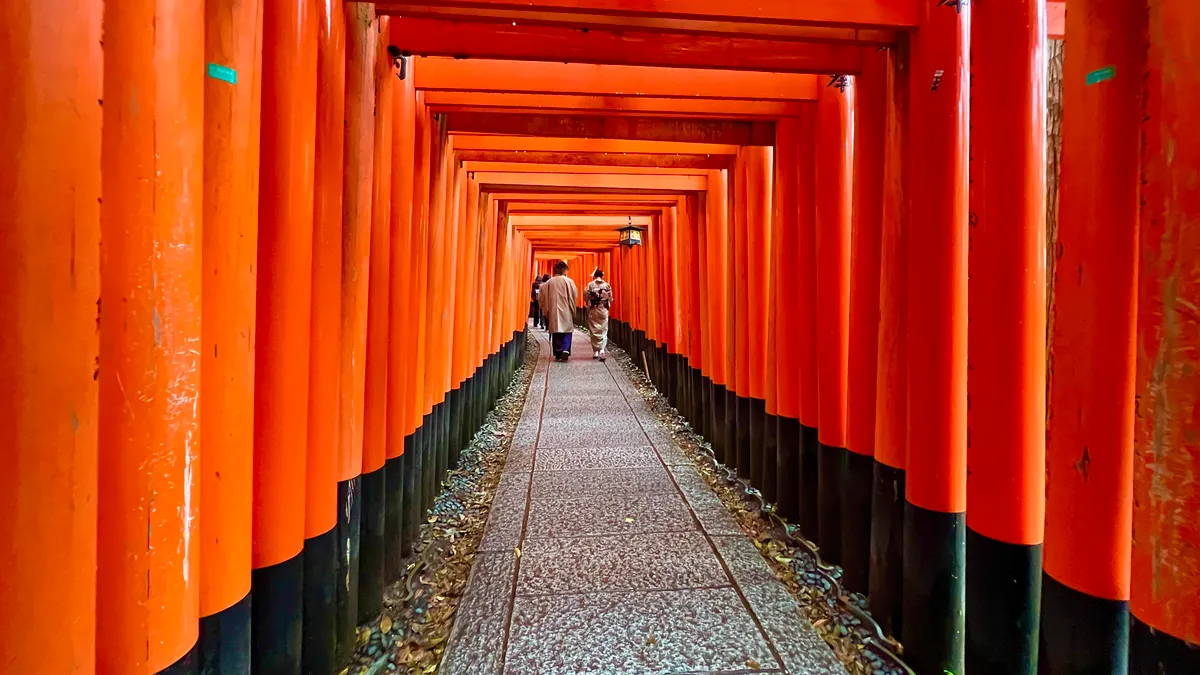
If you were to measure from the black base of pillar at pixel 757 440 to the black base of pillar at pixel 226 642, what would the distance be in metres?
3.43

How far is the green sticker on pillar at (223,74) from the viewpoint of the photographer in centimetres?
127

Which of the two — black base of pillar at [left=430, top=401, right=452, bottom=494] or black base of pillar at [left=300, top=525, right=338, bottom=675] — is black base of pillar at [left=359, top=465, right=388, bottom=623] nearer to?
black base of pillar at [left=300, top=525, right=338, bottom=675]

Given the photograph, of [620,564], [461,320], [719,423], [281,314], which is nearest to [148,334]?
[281,314]

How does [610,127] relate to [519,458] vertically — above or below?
above

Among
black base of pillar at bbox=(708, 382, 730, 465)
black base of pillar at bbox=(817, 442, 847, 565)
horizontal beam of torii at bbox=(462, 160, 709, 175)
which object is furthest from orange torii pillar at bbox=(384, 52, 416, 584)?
black base of pillar at bbox=(708, 382, 730, 465)

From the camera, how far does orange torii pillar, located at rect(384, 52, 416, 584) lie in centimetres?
276

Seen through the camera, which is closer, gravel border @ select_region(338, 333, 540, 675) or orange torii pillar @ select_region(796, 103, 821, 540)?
gravel border @ select_region(338, 333, 540, 675)

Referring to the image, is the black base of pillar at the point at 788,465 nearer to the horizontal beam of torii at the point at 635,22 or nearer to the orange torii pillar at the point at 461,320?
the horizontal beam of torii at the point at 635,22

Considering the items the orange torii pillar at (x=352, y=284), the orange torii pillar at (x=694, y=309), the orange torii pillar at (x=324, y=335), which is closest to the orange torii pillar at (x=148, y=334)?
the orange torii pillar at (x=324, y=335)

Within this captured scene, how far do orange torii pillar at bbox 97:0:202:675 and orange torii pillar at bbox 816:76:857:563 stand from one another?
278 centimetres

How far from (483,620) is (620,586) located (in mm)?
659

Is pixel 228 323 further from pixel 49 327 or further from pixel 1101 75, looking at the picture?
pixel 1101 75

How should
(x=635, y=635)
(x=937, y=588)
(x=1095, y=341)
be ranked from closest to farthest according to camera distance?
(x=1095, y=341)
(x=937, y=588)
(x=635, y=635)

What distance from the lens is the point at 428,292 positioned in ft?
12.2
